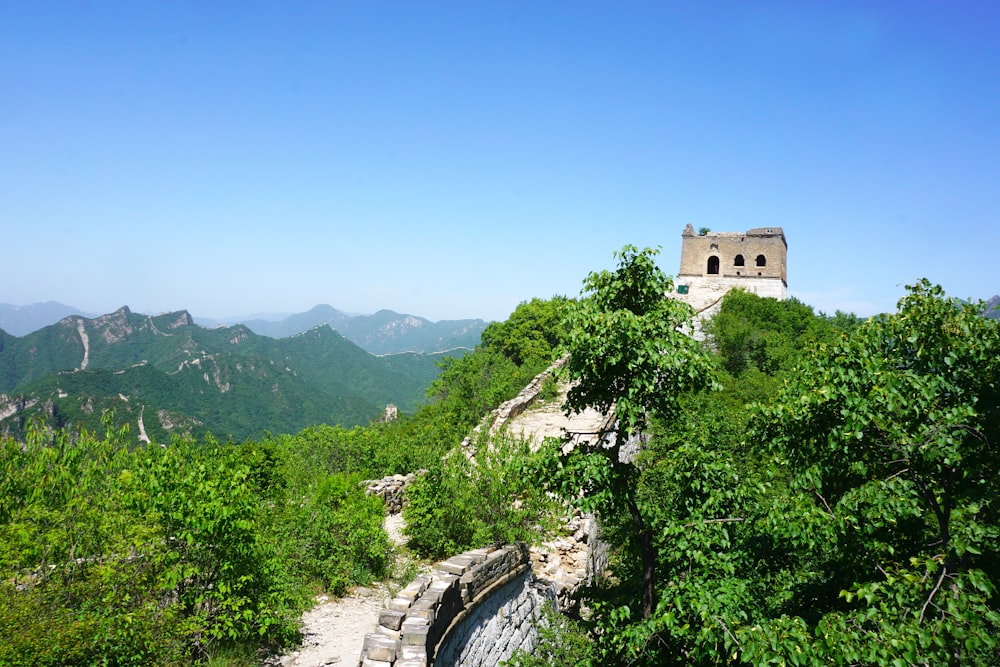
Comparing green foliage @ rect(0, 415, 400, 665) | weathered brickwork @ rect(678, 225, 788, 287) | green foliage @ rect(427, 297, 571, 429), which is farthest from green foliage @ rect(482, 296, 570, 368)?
green foliage @ rect(0, 415, 400, 665)

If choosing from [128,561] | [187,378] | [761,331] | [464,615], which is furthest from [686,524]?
[187,378]

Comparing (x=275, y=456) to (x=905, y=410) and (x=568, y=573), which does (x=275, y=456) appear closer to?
(x=568, y=573)

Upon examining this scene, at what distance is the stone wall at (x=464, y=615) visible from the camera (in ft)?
17.8

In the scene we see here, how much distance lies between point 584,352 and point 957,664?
3.74 meters

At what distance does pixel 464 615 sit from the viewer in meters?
6.68

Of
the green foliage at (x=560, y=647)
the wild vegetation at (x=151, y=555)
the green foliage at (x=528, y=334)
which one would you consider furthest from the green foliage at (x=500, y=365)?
the green foliage at (x=560, y=647)

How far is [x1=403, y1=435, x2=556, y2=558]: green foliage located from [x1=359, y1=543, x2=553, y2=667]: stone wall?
57 centimetres

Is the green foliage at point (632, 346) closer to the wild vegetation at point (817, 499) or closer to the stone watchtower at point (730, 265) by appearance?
the wild vegetation at point (817, 499)

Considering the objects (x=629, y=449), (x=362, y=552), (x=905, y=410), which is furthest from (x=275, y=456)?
(x=905, y=410)

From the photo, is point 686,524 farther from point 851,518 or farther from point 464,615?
point 464,615

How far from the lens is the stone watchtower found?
32781mm

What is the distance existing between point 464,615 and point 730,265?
32.3 metres

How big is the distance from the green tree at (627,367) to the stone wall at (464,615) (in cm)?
209

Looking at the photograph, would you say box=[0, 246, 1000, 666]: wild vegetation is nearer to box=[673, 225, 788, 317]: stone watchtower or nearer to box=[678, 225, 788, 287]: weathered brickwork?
box=[673, 225, 788, 317]: stone watchtower
